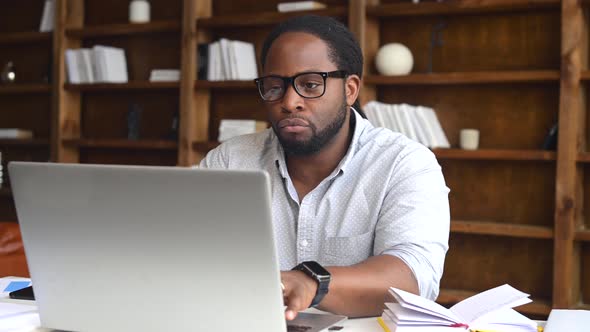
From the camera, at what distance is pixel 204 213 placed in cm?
100

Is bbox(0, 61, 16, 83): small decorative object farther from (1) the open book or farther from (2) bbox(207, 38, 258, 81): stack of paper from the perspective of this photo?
(1) the open book

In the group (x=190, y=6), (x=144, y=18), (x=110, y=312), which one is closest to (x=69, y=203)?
(x=110, y=312)

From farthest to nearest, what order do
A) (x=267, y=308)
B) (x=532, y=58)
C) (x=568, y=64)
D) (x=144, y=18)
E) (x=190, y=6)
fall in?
(x=144, y=18) < (x=190, y=6) < (x=532, y=58) < (x=568, y=64) < (x=267, y=308)

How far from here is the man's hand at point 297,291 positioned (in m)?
1.14

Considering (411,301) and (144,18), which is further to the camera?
(144,18)

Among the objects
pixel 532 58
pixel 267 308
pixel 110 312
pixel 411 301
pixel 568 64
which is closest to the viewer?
pixel 267 308

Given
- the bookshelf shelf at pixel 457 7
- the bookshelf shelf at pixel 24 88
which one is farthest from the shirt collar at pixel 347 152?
the bookshelf shelf at pixel 24 88

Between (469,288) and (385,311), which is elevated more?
(385,311)

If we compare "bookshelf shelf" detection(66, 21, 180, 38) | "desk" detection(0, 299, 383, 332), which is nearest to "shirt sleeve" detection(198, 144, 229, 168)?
"desk" detection(0, 299, 383, 332)

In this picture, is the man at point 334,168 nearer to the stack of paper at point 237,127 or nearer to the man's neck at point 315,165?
the man's neck at point 315,165

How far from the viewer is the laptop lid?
38.9 inches

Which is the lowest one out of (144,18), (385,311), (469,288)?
(469,288)

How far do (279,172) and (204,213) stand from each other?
0.95m

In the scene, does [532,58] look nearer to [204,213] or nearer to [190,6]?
[190,6]
